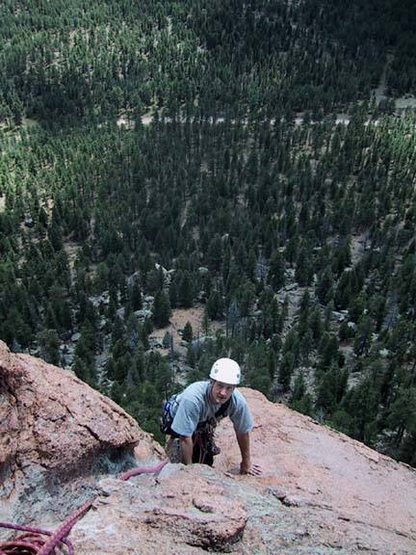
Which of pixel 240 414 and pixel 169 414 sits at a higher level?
pixel 240 414

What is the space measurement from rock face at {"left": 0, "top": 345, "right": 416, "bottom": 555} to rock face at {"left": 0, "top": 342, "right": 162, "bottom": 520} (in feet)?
0.05

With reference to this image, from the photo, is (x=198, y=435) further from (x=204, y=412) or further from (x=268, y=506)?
(x=268, y=506)

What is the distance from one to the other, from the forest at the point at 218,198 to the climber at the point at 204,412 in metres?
28.3

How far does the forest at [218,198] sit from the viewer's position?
56.2 m

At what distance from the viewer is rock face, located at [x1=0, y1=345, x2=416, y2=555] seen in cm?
600

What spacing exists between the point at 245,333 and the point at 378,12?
143135 mm

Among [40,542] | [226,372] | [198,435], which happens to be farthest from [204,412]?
[40,542]

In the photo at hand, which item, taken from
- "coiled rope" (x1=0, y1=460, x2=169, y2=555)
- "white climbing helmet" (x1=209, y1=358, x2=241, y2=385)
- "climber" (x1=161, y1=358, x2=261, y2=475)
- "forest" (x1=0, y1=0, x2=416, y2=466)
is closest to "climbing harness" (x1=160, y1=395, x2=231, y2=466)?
"climber" (x1=161, y1=358, x2=261, y2=475)

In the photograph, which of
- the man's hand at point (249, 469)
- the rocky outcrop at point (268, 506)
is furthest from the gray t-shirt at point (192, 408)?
the man's hand at point (249, 469)

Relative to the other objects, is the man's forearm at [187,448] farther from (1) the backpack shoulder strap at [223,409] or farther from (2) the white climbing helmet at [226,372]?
(2) the white climbing helmet at [226,372]

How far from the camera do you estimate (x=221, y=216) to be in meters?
83.6

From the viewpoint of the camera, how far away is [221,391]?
7.52 m

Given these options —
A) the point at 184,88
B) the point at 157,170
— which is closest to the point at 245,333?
the point at 157,170

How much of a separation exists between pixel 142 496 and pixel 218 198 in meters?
83.8
